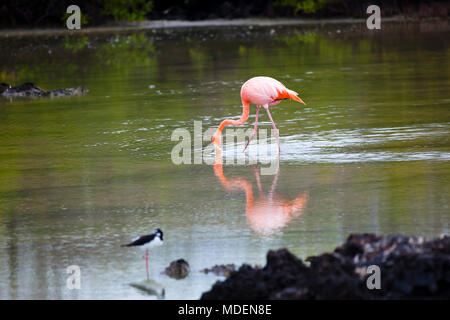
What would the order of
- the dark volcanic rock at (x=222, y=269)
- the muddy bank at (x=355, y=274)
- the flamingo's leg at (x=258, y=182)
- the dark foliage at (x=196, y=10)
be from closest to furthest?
the muddy bank at (x=355, y=274)
the dark volcanic rock at (x=222, y=269)
the flamingo's leg at (x=258, y=182)
the dark foliage at (x=196, y=10)

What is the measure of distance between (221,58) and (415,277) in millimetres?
18465

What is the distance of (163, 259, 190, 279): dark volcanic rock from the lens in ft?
19.1

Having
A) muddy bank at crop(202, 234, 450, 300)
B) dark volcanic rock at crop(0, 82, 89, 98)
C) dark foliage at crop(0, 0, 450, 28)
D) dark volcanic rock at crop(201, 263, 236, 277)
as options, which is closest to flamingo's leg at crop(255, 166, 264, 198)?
dark volcanic rock at crop(201, 263, 236, 277)

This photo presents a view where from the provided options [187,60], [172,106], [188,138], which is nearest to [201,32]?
[187,60]

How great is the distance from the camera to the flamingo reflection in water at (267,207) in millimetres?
6918

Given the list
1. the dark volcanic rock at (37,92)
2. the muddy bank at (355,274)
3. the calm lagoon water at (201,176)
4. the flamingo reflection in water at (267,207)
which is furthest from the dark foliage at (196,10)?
the muddy bank at (355,274)

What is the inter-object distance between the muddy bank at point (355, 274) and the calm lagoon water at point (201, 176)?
470 millimetres

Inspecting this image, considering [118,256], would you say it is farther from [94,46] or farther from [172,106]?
[94,46]

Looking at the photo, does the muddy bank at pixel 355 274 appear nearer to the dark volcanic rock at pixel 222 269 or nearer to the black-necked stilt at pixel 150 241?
the dark volcanic rock at pixel 222 269

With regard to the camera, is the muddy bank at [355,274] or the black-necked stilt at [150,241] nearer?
the muddy bank at [355,274]

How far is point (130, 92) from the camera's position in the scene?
1606 cm

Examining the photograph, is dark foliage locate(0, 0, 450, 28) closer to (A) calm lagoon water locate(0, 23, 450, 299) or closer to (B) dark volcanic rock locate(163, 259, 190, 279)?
(A) calm lagoon water locate(0, 23, 450, 299)

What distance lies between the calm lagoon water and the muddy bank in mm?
470

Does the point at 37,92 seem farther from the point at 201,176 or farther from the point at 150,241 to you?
the point at 150,241
